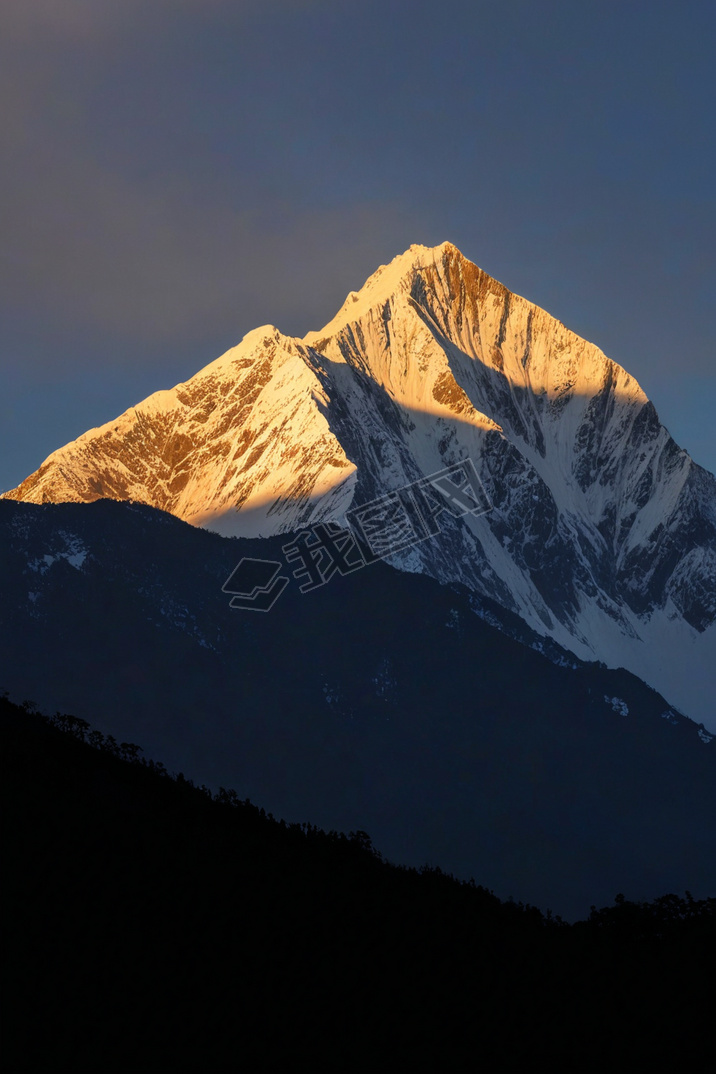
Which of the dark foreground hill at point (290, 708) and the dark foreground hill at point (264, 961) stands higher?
the dark foreground hill at point (290, 708)

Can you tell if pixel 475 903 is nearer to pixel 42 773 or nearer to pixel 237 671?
pixel 42 773

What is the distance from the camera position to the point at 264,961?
58.8 m

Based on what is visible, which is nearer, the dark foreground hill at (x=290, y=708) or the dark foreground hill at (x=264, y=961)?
the dark foreground hill at (x=264, y=961)

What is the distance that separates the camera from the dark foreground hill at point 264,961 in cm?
5250

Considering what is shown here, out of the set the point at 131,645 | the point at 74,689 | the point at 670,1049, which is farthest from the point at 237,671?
the point at 670,1049

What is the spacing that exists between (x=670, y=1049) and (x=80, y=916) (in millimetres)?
24519

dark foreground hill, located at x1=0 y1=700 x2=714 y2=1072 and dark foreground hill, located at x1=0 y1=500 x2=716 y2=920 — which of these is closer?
dark foreground hill, located at x1=0 y1=700 x2=714 y2=1072

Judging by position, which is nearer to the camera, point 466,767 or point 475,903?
point 475,903

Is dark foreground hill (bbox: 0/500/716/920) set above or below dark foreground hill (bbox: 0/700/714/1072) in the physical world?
above

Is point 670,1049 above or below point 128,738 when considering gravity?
below

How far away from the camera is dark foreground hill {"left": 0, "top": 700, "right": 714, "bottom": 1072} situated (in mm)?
52500

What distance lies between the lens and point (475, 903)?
7244 cm

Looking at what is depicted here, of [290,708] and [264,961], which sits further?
[290,708]

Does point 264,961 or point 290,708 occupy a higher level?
point 290,708
